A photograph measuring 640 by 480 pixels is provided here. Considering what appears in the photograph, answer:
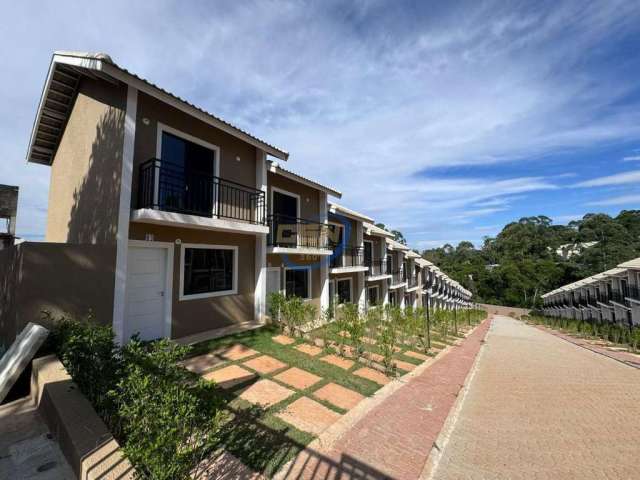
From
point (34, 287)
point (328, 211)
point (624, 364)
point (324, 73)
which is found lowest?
point (624, 364)

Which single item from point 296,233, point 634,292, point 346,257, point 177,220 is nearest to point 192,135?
point 177,220

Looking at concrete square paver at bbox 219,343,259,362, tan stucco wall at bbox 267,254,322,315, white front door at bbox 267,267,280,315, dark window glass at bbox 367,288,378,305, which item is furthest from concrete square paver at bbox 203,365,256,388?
dark window glass at bbox 367,288,378,305

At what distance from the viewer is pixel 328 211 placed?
14414 millimetres

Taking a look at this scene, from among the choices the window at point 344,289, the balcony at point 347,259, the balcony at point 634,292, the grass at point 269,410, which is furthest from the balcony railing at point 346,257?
the balcony at point 634,292

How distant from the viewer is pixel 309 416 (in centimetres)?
438

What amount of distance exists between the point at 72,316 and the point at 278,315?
516 centimetres

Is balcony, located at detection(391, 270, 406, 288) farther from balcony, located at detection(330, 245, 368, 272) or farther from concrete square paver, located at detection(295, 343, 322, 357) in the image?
concrete square paver, located at detection(295, 343, 322, 357)

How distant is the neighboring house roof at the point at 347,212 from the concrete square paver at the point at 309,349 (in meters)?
7.84

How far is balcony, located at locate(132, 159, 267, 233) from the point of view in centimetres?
661

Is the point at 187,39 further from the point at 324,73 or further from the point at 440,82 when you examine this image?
the point at 440,82

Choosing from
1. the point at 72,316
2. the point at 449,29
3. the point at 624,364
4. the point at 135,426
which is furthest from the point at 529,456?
the point at 624,364

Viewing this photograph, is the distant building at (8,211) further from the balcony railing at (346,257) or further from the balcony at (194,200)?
the balcony railing at (346,257)

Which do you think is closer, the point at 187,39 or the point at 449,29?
the point at 187,39

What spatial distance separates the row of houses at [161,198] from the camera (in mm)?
6430
